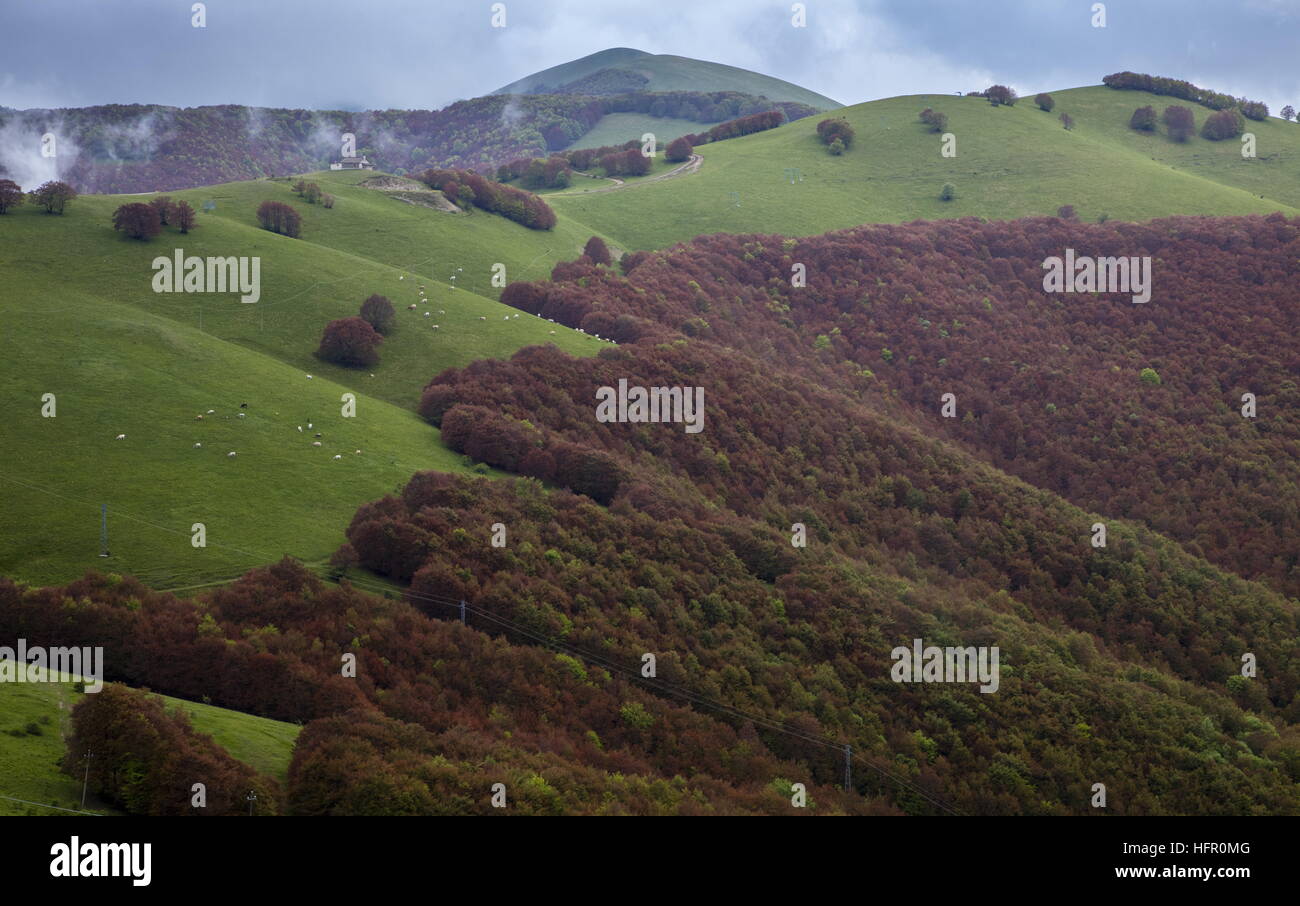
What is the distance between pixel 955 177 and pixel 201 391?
82665mm

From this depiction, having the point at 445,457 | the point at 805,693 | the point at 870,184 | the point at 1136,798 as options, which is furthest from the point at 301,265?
the point at 870,184

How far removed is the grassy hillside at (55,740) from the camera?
1622 centimetres

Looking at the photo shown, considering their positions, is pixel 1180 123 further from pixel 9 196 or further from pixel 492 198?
pixel 9 196

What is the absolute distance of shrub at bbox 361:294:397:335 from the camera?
166ft

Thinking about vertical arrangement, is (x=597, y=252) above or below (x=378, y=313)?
above

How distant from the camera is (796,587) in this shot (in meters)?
35.7

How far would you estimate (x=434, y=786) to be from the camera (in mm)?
19016

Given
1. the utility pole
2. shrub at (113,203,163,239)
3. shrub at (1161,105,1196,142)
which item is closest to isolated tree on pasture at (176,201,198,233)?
shrub at (113,203,163,239)

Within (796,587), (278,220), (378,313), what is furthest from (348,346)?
(796,587)

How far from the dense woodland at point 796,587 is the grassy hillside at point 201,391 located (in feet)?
8.72

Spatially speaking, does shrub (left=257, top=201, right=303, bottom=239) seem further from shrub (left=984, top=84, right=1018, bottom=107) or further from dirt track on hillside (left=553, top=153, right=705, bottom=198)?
shrub (left=984, top=84, right=1018, bottom=107)

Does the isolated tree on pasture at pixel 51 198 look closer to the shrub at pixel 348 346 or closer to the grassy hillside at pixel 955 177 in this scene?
the shrub at pixel 348 346

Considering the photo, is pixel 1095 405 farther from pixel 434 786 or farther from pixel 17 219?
pixel 17 219

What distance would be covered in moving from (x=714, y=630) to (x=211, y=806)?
18.1 m
